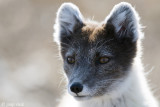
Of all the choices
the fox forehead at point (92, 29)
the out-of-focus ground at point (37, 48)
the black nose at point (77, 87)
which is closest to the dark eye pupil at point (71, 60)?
the fox forehead at point (92, 29)

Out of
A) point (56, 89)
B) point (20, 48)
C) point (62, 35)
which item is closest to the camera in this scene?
point (62, 35)

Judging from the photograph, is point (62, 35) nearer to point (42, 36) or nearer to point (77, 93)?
point (77, 93)

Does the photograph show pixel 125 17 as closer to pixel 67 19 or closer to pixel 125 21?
pixel 125 21

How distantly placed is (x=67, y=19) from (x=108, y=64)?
1409 mm

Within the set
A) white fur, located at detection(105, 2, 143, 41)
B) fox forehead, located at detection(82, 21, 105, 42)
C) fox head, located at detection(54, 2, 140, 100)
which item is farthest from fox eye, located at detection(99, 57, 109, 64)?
white fur, located at detection(105, 2, 143, 41)

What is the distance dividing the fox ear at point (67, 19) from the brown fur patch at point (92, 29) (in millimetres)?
172

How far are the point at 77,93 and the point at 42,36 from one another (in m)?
11.4

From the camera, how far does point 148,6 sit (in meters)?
20.0

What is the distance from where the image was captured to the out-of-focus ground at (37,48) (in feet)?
47.9

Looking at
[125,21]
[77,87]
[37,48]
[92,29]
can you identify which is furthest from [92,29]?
[37,48]

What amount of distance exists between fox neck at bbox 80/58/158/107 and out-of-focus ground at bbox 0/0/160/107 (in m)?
3.69

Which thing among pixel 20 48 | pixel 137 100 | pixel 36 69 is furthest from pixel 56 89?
pixel 137 100

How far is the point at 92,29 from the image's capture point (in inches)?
347

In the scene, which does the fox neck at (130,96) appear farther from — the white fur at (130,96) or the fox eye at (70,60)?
the fox eye at (70,60)
